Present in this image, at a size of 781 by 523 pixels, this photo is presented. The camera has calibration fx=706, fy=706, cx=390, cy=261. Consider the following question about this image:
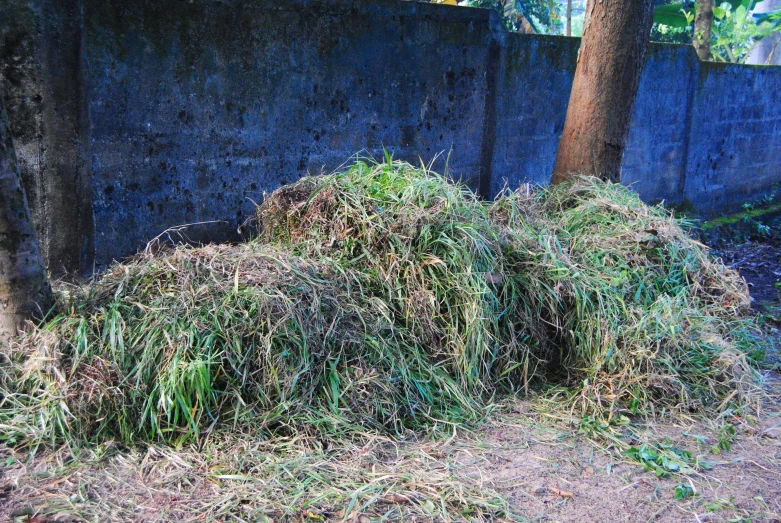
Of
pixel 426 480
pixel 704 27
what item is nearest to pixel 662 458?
pixel 426 480

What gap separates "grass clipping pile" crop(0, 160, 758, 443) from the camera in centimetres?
299

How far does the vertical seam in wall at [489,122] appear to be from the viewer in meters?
6.06

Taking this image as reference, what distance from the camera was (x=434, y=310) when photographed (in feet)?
11.8

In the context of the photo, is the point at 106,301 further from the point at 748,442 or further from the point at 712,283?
the point at 712,283

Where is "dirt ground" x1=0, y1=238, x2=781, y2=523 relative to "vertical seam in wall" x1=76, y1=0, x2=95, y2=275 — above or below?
below

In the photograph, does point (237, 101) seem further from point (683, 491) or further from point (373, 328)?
point (683, 491)

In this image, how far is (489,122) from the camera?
618 cm

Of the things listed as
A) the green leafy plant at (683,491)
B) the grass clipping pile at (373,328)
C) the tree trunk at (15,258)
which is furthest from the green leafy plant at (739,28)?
the tree trunk at (15,258)

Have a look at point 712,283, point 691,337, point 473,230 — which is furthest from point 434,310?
point 712,283

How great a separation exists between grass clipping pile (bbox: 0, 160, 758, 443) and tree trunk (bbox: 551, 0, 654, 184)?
115cm

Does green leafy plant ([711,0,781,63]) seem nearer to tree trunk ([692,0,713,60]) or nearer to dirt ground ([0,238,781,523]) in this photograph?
tree trunk ([692,0,713,60])

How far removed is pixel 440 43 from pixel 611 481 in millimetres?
3820

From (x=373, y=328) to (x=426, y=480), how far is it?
86cm

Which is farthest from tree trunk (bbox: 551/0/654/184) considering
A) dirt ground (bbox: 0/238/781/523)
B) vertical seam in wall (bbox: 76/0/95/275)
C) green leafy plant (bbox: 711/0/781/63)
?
green leafy plant (bbox: 711/0/781/63)
